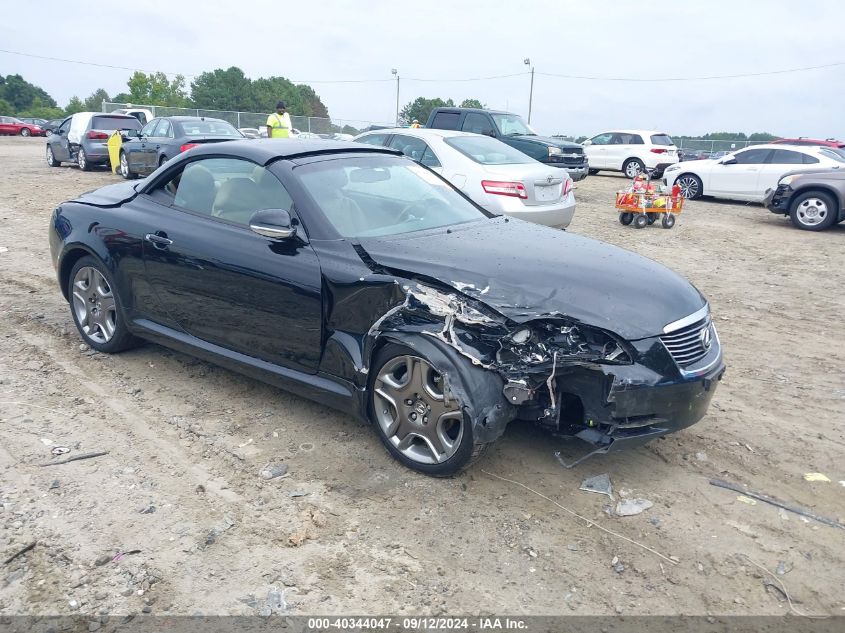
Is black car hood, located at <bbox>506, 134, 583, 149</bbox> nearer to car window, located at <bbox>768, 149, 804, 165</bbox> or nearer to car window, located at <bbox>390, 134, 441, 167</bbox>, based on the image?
car window, located at <bbox>768, 149, 804, 165</bbox>

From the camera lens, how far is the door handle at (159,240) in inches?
180

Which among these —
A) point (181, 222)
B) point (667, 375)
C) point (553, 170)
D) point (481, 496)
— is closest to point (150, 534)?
point (481, 496)

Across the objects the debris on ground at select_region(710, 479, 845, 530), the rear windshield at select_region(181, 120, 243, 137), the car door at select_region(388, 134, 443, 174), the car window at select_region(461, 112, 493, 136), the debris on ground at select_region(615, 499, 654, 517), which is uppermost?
the car window at select_region(461, 112, 493, 136)

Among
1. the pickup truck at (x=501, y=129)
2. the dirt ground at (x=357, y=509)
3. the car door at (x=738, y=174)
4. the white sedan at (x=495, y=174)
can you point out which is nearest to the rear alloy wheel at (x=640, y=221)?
the white sedan at (x=495, y=174)

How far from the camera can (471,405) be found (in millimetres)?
3338

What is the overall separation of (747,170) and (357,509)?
623 inches

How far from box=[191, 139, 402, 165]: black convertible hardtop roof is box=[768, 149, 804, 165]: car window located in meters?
13.9

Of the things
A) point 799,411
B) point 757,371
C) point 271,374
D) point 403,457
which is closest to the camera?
point 403,457

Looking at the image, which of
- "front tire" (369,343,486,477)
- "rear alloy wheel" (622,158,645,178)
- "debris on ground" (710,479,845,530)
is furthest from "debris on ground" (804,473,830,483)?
"rear alloy wheel" (622,158,645,178)

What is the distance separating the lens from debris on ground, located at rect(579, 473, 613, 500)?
357 cm

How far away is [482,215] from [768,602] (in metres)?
2.96

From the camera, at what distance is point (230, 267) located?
4.21m

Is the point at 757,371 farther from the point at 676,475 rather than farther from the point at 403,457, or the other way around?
the point at 403,457

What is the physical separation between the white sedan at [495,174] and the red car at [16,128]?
45380 millimetres
